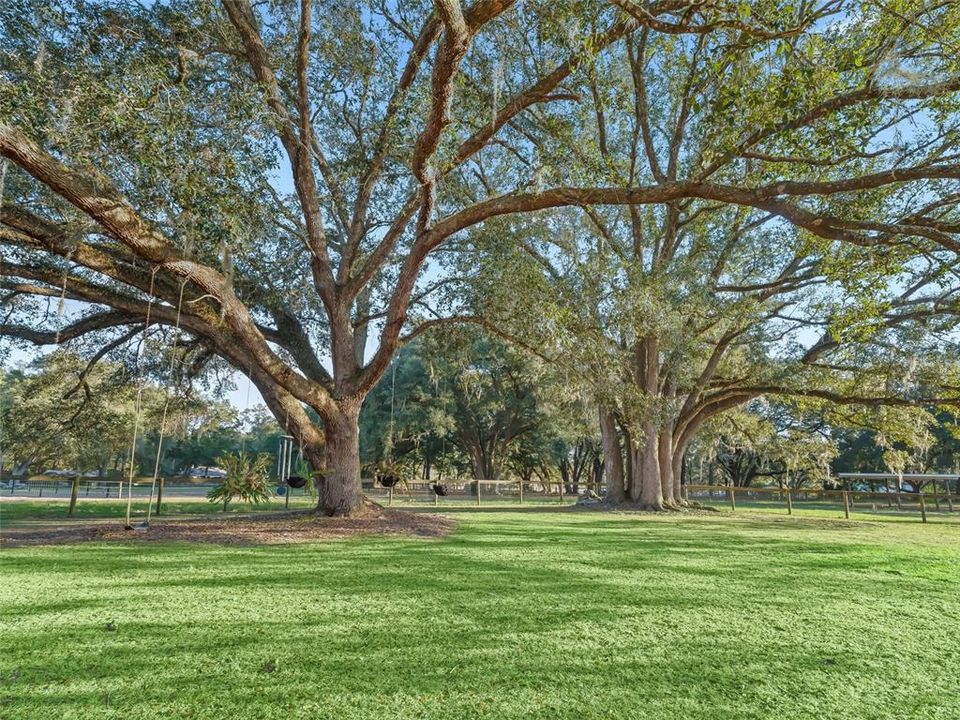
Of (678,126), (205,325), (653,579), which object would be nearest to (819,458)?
(678,126)

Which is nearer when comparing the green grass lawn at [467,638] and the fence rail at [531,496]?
the green grass lawn at [467,638]

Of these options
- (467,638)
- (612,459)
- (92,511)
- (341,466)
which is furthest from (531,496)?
(467,638)

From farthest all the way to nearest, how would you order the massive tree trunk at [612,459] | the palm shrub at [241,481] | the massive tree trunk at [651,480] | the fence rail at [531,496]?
the fence rail at [531,496]
the massive tree trunk at [612,459]
the massive tree trunk at [651,480]
the palm shrub at [241,481]

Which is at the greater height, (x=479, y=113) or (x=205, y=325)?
(x=479, y=113)

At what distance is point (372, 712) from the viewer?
208 cm

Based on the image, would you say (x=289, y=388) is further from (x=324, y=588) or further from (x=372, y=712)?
(x=372, y=712)

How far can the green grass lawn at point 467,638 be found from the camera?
220cm

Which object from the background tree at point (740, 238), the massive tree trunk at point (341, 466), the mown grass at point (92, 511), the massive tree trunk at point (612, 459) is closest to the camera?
the background tree at point (740, 238)

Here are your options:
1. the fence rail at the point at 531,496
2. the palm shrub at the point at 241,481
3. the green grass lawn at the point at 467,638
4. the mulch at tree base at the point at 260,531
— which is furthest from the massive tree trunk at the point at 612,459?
the green grass lawn at the point at 467,638

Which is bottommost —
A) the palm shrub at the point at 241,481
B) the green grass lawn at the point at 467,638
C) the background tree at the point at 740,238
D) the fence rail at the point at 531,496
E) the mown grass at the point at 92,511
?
the fence rail at the point at 531,496

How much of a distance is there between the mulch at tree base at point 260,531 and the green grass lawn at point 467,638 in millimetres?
1412

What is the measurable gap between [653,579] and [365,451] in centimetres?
2688

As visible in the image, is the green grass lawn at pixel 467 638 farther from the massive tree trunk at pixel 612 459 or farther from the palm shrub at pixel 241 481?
the massive tree trunk at pixel 612 459

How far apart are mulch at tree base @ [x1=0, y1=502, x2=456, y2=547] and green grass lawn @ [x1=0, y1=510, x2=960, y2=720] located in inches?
55.6
